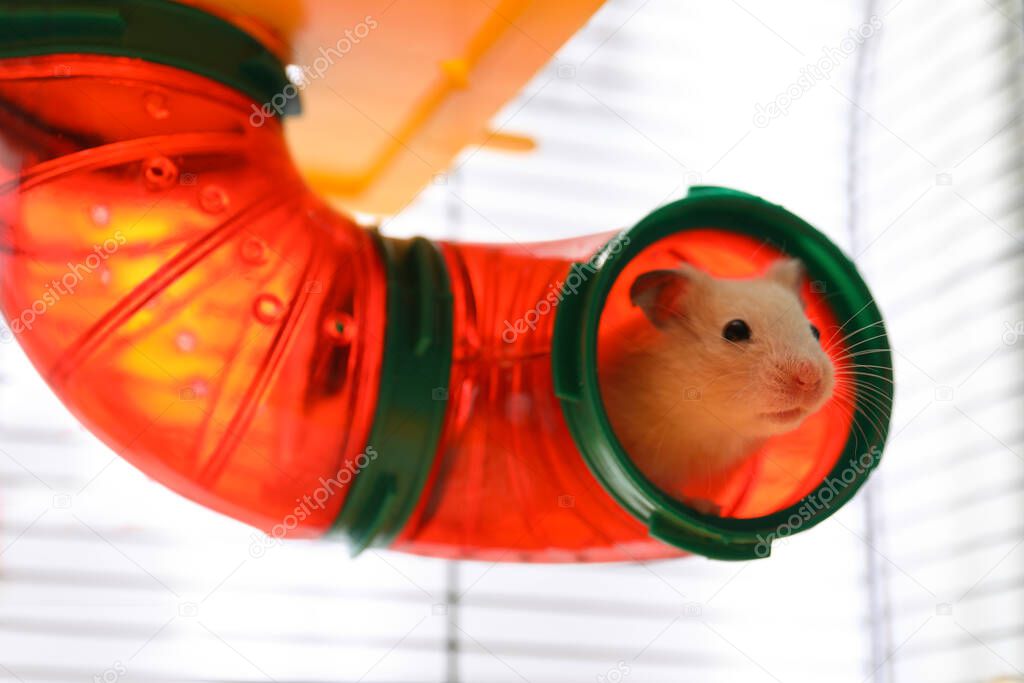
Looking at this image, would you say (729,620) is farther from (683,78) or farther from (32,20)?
(32,20)

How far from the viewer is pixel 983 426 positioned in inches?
77.2

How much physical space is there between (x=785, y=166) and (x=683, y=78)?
1.08 feet

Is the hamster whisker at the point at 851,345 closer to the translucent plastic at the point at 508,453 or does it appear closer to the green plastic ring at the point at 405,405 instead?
the translucent plastic at the point at 508,453

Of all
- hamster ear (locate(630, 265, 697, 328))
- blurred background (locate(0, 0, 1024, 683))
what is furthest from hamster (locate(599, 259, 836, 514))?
blurred background (locate(0, 0, 1024, 683))

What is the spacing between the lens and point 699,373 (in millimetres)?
1335

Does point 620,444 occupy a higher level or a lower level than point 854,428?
lower

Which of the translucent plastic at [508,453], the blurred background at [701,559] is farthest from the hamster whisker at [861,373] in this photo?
the blurred background at [701,559]

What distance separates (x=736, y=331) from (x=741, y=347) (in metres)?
0.03

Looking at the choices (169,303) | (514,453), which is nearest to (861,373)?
(514,453)

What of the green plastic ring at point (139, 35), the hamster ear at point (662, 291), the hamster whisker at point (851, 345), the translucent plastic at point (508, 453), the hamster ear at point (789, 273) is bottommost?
the translucent plastic at point (508, 453)

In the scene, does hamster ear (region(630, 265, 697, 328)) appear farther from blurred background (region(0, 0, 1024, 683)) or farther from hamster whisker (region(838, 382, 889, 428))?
blurred background (region(0, 0, 1024, 683))

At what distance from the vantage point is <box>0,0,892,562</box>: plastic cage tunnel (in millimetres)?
1029

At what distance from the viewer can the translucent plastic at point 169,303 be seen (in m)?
1.03

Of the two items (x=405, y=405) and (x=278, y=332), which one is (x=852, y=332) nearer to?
(x=405, y=405)
